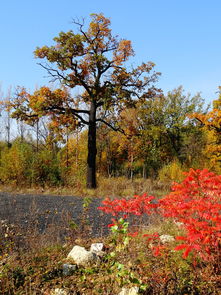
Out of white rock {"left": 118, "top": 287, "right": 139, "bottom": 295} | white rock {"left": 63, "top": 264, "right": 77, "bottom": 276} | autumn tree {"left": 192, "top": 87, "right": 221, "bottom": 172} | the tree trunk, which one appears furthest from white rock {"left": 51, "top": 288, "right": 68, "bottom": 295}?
autumn tree {"left": 192, "top": 87, "right": 221, "bottom": 172}

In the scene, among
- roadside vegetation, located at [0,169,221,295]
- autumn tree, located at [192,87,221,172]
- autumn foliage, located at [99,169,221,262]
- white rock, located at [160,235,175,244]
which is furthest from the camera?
autumn tree, located at [192,87,221,172]

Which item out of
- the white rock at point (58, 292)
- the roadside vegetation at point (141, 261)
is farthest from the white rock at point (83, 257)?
the white rock at point (58, 292)

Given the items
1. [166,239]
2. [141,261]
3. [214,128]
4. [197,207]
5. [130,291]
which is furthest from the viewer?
[214,128]

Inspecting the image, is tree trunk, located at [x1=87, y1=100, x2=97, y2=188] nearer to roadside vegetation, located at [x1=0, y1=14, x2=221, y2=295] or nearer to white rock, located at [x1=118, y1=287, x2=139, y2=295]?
roadside vegetation, located at [x1=0, y1=14, x2=221, y2=295]

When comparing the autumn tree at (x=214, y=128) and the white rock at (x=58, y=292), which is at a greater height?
the autumn tree at (x=214, y=128)

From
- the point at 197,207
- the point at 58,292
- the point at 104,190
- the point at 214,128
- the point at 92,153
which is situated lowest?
the point at 58,292

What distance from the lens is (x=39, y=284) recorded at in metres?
3.14

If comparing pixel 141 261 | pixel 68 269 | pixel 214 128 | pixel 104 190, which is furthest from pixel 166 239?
pixel 214 128

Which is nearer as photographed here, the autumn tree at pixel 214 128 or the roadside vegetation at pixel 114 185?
the roadside vegetation at pixel 114 185

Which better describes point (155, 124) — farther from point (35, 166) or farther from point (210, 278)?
point (210, 278)

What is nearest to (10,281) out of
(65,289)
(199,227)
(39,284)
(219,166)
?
(39,284)

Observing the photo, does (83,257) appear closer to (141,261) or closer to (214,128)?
(141,261)

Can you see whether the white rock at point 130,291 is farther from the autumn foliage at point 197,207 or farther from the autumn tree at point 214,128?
the autumn tree at point 214,128

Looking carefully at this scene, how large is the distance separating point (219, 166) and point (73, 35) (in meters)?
12.5
